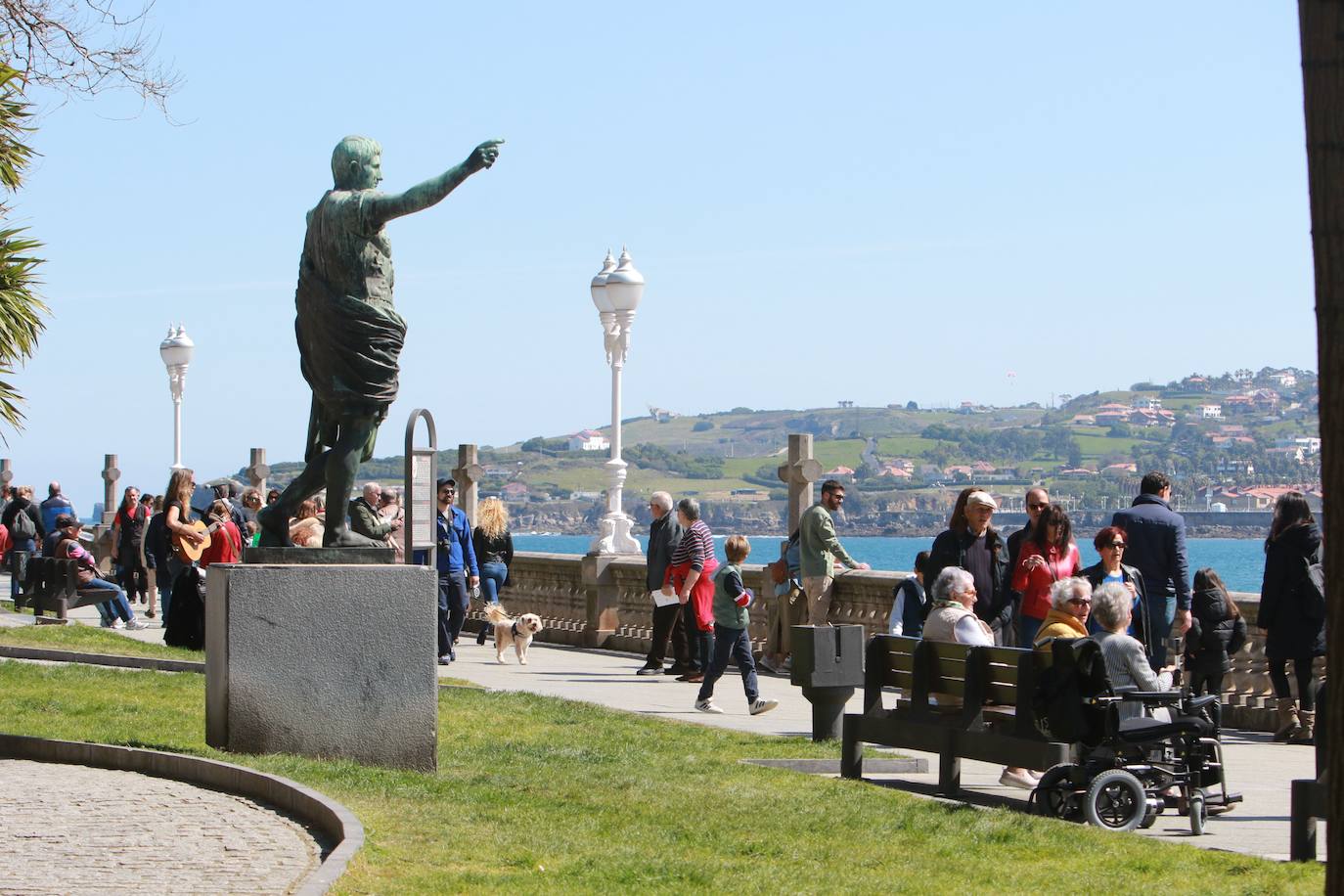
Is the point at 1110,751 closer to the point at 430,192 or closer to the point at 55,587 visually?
the point at 430,192

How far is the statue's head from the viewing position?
11.0 metres

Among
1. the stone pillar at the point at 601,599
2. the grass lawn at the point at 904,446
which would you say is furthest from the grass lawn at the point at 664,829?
the grass lawn at the point at 904,446

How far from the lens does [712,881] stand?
7.78 m

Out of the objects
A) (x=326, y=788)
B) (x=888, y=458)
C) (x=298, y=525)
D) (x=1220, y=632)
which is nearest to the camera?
(x=326, y=788)

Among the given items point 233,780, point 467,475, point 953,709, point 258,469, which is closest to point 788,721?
point 953,709

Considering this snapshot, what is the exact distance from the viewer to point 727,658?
615 inches

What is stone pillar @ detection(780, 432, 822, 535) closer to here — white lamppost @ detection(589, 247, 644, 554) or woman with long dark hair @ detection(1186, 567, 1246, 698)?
white lamppost @ detection(589, 247, 644, 554)

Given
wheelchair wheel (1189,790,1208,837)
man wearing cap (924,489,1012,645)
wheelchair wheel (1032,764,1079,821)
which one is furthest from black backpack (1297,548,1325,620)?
wheelchair wheel (1032,764,1079,821)

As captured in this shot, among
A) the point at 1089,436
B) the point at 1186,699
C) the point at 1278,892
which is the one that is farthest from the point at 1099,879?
the point at 1089,436

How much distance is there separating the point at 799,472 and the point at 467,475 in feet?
24.0

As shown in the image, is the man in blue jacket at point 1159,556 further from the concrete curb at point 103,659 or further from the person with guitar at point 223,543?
the person with guitar at point 223,543

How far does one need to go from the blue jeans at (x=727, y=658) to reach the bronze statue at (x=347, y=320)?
501cm

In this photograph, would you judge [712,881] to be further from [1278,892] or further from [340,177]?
[340,177]

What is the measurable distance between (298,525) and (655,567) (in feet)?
10.9
